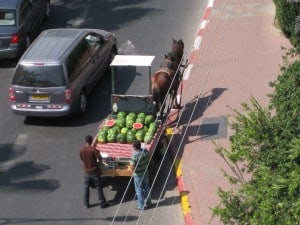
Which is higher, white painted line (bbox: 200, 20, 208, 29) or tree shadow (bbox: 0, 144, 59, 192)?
white painted line (bbox: 200, 20, 208, 29)

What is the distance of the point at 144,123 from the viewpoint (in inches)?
560

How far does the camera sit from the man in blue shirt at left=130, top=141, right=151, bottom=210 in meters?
12.7

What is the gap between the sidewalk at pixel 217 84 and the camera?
537 inches

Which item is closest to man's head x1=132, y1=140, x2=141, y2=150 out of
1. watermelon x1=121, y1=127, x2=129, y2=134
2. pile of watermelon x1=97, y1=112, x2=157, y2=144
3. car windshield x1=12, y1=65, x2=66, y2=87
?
pile of watermelon x1=97, y1=112, x2=157, y2=144

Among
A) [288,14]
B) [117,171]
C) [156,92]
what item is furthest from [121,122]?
[288,14]

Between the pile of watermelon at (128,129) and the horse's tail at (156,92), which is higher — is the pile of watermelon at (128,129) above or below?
below

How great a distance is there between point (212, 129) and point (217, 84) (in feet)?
7.80

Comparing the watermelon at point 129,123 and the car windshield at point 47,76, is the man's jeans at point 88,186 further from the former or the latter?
the car windshield at point 47,76

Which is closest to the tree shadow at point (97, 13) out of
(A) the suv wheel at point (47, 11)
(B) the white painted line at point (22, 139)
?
(A) the suv wheel at point (47, 11)

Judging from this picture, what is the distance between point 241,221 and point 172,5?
50.9 feet

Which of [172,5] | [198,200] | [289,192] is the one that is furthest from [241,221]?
[172,5]

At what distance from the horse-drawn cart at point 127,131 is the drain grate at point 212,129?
1.02m

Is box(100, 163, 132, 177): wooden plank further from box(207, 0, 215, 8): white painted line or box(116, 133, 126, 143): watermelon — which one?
box(207, 0, 215, 8): white painted line

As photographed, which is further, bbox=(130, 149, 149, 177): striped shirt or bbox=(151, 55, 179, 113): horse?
bbox=(151, 55, 179, 113): horse
